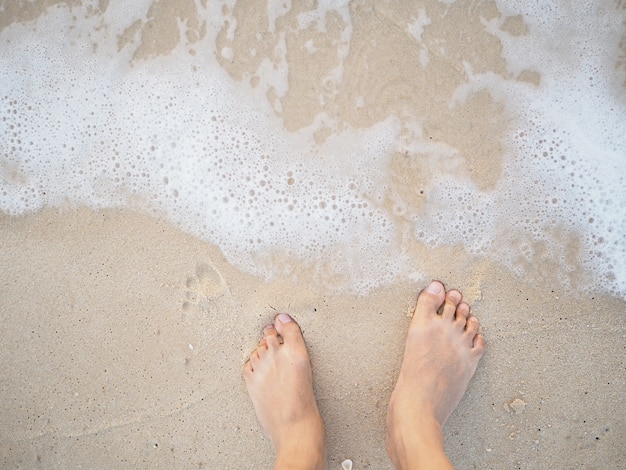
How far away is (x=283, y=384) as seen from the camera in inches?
63.7

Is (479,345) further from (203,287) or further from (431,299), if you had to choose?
(203,287)

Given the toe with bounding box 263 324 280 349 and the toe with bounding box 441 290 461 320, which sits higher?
the toe with bounding box 441 290 461 320

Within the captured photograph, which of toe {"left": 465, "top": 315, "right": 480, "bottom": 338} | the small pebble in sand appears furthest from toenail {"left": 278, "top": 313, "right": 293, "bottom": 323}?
the small pebble in sand

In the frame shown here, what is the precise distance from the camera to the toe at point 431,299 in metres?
1.61

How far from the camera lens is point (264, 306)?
1.64 meters

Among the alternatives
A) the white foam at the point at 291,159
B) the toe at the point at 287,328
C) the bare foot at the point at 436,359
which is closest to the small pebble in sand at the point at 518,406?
the bare foot at the point at 436,359

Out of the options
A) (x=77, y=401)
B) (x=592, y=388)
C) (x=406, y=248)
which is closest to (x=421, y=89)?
(x=406, y=248)

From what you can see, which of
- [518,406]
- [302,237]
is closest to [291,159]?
[302,237]

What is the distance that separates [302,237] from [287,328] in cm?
31

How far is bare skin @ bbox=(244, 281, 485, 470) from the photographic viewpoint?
159 cm

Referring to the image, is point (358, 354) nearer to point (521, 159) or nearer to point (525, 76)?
point (521, 159)

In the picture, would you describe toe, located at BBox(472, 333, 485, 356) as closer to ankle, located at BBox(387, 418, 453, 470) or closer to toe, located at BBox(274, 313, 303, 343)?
ankle, located at BBox(387, 418, 453, 470)

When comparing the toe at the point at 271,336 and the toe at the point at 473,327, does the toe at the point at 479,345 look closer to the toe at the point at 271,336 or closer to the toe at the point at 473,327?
the toe at the point at 473,327

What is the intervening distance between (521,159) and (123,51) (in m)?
1.40
